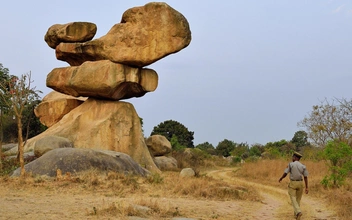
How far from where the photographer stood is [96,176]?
12.2m

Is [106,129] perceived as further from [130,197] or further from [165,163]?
[130,197]

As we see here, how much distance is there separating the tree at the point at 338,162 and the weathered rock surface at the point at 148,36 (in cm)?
836

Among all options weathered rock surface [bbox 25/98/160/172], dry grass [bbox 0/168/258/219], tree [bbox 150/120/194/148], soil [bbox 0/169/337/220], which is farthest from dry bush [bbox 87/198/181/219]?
tree [bbox 150/120/194/148]

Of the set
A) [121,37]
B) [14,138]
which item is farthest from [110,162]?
[14,138]

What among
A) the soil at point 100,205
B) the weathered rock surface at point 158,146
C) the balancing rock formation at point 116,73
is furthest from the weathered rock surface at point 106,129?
the soil at point 100,205

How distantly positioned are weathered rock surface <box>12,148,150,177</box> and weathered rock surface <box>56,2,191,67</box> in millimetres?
6426

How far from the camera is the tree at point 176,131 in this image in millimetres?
51094

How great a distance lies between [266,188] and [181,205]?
7008 millimetres

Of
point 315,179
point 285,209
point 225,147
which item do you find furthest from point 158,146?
point 225,147

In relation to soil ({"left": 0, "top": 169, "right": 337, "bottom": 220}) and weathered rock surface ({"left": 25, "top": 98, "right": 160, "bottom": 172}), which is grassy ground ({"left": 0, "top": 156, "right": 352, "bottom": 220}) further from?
weathered rock surface ({"left": 25, "top": 98, "right": 160, "bottom": 172})

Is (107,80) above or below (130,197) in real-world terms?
above

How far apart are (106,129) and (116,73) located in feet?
8.56

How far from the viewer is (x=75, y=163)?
42.9ft

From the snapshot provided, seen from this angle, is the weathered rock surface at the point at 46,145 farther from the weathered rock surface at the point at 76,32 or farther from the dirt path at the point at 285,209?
the dirt path at the point at 285,209
